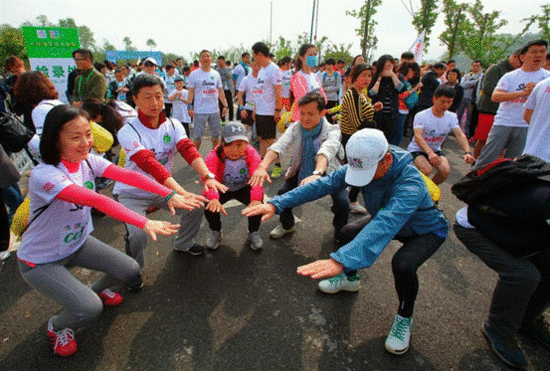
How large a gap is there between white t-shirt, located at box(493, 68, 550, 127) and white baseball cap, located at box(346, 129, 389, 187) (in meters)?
3.14

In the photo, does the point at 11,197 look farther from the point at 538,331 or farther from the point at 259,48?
the point at 538,331

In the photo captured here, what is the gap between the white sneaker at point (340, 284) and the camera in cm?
282

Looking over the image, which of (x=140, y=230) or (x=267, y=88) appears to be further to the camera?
(x=267, y=88)

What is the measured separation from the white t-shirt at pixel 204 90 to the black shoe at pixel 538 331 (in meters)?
5.62

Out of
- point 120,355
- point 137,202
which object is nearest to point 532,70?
point 137,202

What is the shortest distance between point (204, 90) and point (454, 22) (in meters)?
25.9

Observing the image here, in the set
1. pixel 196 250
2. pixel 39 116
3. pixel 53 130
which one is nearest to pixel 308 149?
pixel 196 250

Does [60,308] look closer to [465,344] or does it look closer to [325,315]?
[325,315]

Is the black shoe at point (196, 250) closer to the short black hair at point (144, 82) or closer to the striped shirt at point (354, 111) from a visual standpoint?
the short black hair at point (144, 82)

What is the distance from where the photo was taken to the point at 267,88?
18.9ft

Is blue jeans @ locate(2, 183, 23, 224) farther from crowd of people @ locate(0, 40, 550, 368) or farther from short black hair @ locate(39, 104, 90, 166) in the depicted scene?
short black hair @ locate(39, 104, 90, 166)

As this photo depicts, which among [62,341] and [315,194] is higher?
[315,194]

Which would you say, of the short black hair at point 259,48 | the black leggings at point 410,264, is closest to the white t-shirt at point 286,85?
the short black hair at point 259,48

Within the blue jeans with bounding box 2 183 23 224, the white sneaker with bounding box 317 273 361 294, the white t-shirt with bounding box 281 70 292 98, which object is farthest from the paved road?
the white t-shirt with bounding box 281 70 292 98
